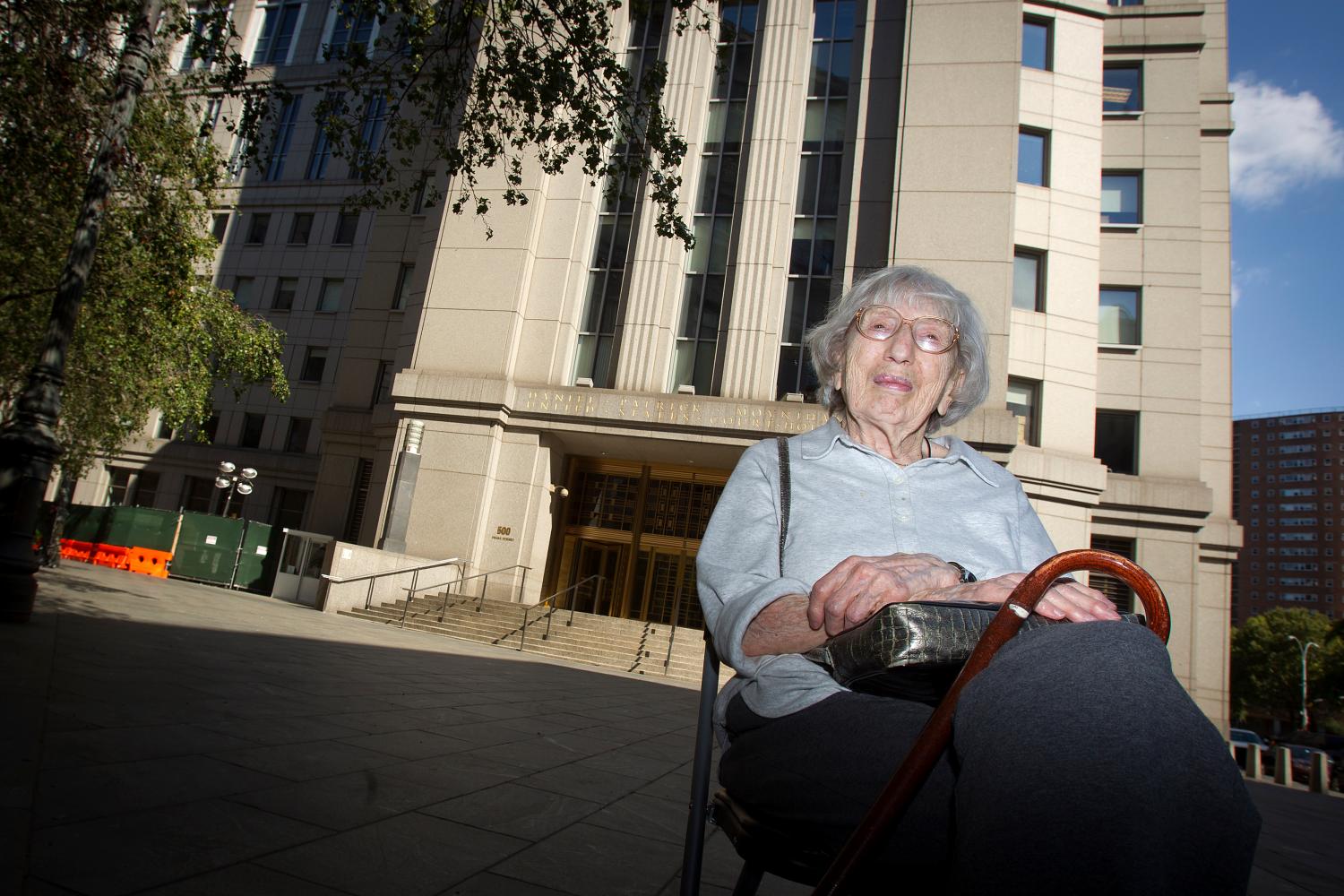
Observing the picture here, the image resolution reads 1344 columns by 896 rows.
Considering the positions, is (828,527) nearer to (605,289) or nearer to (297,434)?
(605,289)

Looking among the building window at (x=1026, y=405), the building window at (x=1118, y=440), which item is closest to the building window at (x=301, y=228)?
the building window at (x=1026, y=405)

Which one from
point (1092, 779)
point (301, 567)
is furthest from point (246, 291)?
point (1092, 779)

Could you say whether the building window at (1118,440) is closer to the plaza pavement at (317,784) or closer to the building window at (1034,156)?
the building window at (1034,156)

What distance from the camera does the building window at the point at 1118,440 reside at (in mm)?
20078

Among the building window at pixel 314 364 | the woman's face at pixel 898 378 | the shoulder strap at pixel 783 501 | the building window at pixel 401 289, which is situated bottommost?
the shoulder strap at pixel 783 501

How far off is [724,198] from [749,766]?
20602 mm

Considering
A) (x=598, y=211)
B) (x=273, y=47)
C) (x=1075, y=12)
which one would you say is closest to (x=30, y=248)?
(x=598, y=211)

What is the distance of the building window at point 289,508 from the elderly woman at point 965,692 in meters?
33.7

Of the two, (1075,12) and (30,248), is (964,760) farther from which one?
(1075,12)

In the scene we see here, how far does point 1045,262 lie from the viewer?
19.4 meters

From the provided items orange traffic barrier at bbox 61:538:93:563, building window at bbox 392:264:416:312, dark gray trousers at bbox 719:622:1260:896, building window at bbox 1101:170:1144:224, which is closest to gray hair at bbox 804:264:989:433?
dark gray trousers at bbox 719:622:1260:896

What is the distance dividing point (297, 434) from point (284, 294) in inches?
294

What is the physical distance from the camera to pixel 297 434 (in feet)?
108

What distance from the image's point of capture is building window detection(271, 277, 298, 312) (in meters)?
35.2
